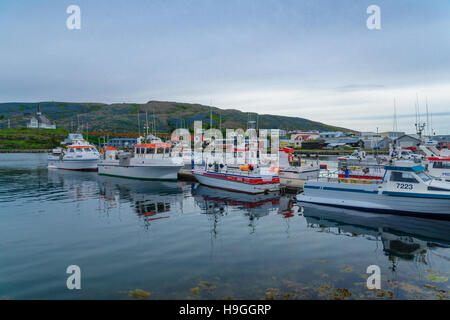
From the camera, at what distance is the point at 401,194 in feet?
55.5

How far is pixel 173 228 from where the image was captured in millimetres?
15609

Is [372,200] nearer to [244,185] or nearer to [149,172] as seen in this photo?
[244,185]

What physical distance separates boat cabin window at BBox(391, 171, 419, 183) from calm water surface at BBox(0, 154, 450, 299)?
7.68 feet

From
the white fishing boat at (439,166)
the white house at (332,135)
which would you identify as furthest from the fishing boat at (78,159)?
the white house at (332,135)

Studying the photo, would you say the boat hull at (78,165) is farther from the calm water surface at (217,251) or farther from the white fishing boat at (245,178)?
the white fishing boat at (245,178)

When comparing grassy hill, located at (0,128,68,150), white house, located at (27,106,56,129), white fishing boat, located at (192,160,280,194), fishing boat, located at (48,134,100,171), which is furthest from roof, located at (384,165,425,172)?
white house, located at (27,106,56,129)

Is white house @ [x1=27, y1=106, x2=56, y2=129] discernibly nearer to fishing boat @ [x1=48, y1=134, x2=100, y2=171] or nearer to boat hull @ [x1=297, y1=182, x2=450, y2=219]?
fishing boat @ [x1=48, y1=134, x2=100, y2=171]

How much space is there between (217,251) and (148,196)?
14570 millimetres

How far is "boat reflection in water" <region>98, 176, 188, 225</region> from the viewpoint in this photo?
19594mm

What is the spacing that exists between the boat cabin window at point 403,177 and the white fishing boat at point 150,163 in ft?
74.9

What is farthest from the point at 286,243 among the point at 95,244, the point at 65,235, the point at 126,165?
the point at 126,165

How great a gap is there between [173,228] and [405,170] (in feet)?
46.4

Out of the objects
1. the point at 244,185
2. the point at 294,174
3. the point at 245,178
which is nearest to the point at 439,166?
the point at 294,174
